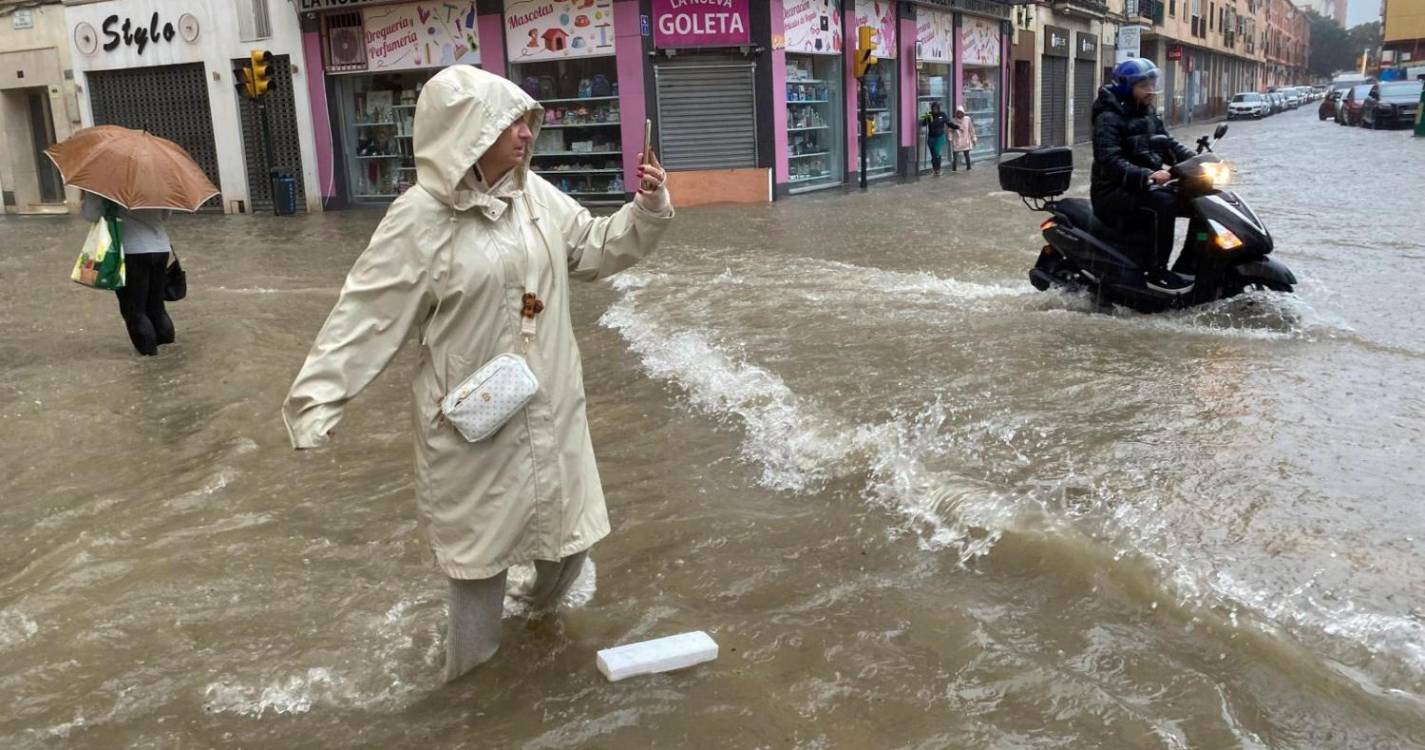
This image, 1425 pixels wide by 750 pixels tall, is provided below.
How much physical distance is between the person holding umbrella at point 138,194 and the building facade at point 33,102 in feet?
61.7

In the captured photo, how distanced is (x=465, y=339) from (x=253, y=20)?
21.6 m

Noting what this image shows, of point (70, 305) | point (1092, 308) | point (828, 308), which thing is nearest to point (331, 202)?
point (70, 305)

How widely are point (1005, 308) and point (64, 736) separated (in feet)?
22.0

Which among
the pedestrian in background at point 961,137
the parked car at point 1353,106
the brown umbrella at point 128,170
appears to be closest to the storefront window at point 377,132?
the pedestrian in background at point 961,137

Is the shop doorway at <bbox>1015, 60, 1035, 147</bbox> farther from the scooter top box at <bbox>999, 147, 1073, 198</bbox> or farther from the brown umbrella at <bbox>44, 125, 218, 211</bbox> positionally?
the brown umbrella at <bbox>44, 125, 218, 211</bbox>

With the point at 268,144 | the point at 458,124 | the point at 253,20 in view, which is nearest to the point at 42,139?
the point at 253,20

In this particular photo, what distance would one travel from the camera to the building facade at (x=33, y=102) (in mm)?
23875

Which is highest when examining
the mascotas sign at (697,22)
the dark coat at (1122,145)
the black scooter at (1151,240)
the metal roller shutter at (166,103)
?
the mascotas sign at (697,22)

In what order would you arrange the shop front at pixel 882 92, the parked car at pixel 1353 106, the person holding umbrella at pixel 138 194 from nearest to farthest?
the person holding umbrella at pixel 138 194, the shop front at pixel 882 92, the parked car at pixel 1353 106

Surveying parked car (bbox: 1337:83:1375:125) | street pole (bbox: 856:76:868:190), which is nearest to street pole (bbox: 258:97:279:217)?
street pole (bbox: 856:76:868:190)

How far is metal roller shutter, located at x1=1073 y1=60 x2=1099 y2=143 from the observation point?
37.1m

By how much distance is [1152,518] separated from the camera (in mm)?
4117

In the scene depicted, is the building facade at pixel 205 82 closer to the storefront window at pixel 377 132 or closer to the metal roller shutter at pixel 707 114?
the storefront window at pixel 377 132

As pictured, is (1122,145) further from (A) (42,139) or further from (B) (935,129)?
(A) (42,139)
